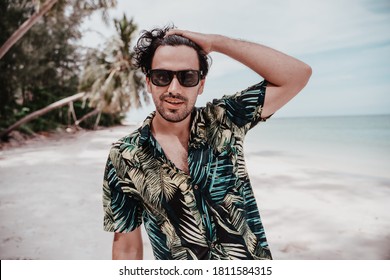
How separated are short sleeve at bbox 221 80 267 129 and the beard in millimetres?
141

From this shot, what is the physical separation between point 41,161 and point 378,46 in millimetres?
4331

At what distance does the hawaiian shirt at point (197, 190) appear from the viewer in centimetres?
101

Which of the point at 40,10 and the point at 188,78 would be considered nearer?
the point at 188,78

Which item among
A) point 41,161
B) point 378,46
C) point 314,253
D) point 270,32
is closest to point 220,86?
point 270,32

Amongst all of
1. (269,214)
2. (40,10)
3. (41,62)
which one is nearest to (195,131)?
(269,214)

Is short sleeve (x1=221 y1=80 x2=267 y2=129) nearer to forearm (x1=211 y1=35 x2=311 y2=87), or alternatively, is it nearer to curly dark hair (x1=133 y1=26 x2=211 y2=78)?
forearm (x1=211 y1=35 x2=311 y2=87)

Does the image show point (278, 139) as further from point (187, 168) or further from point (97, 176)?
point (187, 168)

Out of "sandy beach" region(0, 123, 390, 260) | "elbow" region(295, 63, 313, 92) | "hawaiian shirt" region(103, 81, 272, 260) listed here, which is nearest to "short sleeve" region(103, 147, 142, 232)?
"hawaiian shirt" region(103, 81, 272, 260)

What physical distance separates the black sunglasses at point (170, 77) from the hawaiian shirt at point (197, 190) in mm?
121

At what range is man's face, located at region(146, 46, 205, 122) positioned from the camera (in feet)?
3.55

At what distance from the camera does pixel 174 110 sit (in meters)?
1.08

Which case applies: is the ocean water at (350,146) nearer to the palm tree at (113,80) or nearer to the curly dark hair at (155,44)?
the curly dark hair at (155,44)

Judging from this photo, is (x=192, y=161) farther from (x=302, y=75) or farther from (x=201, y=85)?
(x=302, y=75)

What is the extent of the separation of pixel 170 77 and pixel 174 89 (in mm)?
50
